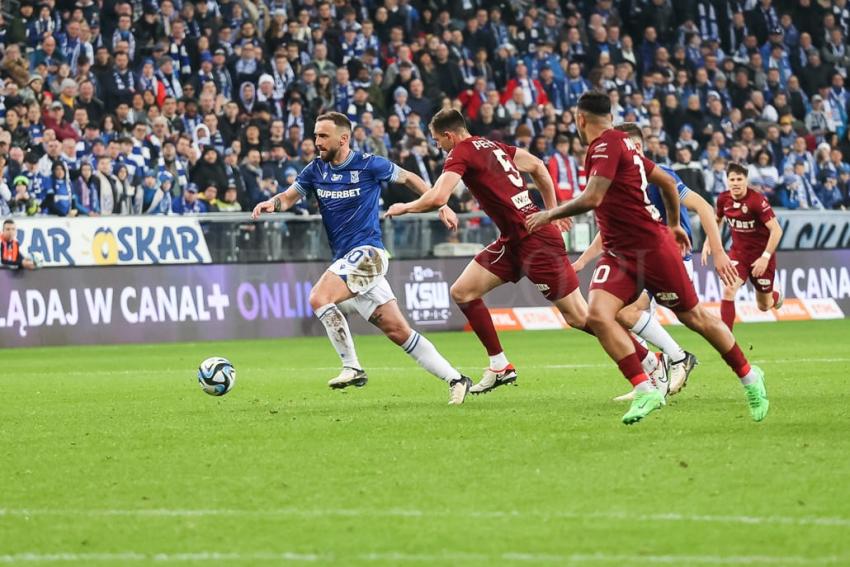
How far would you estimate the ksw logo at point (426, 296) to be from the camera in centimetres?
2494

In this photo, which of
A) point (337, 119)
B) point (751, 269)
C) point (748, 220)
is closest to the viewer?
point (337, 119)

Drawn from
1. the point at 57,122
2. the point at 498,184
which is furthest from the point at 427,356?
the point at 57,122

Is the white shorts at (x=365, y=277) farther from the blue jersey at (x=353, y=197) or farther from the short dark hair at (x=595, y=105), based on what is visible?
the short dark hair at (x=595, y=105)

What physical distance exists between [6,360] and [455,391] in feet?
31.7

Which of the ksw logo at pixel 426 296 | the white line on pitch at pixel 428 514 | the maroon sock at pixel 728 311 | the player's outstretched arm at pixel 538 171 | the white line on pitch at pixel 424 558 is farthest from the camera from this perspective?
the ksw logo at pixel 426 296

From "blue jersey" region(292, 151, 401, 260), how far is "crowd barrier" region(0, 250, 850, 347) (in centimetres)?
1036

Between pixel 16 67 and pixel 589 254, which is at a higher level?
pixel 16 67

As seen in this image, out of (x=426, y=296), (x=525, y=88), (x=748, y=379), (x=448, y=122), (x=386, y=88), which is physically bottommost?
(x=426, y=296)

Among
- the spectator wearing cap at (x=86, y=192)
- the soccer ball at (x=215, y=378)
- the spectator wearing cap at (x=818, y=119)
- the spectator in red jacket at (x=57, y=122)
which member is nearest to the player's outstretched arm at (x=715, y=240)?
the soccer ball at (x=215, y=378)

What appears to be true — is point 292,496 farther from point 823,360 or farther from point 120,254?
point 120,254

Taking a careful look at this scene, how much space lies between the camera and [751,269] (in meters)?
18.2

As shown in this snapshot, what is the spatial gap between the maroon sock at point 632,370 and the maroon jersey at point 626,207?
2.39ft

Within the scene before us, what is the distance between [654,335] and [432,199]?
89.5 inches

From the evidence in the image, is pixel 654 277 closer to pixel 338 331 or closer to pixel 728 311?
pixel 338 331
